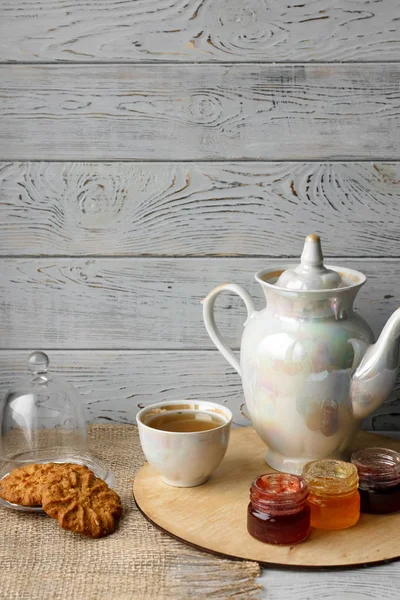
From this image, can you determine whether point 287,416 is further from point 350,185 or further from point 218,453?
point 350,185

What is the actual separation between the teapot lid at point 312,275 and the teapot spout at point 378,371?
9 centimetres

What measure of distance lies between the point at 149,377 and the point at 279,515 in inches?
16.1

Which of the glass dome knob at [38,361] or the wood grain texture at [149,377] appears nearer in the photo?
the glass dome knob at [38,361]

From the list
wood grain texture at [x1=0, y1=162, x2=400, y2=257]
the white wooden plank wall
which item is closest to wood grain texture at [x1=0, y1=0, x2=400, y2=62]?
the white wooden plank wall

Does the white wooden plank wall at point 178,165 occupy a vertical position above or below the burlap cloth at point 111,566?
above

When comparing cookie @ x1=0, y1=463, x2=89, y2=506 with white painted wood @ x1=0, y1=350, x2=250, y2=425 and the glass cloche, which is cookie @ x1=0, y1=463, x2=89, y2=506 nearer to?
the glass cloche

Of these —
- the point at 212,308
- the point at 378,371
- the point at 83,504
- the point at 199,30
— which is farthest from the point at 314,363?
the point at 199,30

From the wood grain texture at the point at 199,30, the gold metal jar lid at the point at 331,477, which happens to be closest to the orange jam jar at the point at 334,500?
the gold metal jar lid at the point at 331,477

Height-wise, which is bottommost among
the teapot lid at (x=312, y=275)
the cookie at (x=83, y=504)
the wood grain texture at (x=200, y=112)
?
the cookie at (x=83, y=504)

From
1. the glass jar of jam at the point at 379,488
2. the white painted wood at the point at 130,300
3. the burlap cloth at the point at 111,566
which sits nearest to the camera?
the burlap cloth at the point at 111,566

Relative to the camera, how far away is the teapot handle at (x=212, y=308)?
1.02 m

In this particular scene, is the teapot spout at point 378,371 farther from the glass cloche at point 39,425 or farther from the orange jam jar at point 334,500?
the glass cloche at point 39,425

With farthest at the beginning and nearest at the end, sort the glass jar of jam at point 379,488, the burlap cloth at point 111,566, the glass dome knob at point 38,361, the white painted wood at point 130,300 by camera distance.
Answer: the white painted wood at point 130,300
the glass dome knob at point 38,361
the glass jar of jam at point 379,488
the burlap cloth at point 111,566

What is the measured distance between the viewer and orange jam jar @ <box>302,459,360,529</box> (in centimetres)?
85
